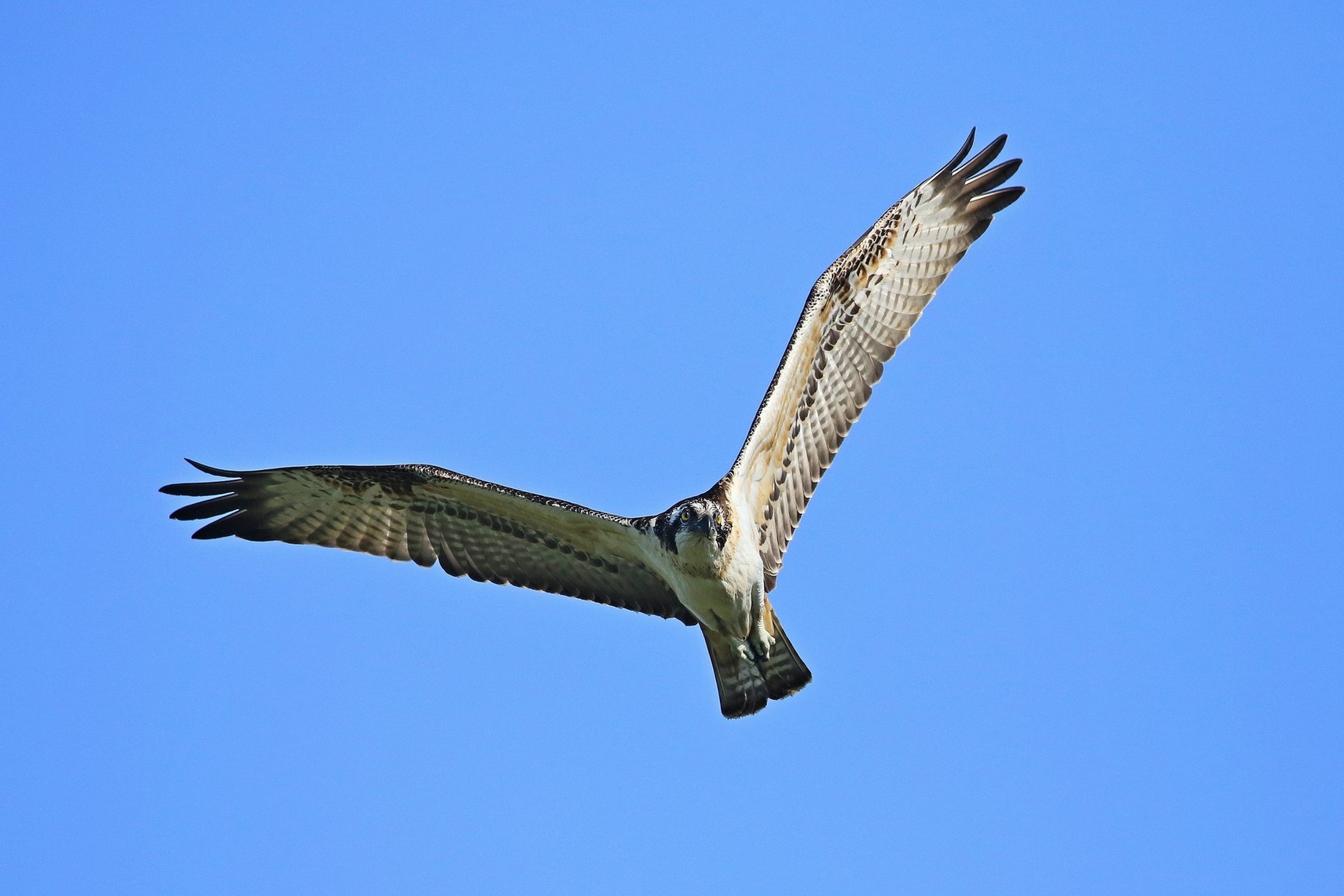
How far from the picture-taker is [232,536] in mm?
10344

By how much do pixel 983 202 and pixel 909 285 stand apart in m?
1.00

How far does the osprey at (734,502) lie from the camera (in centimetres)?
929

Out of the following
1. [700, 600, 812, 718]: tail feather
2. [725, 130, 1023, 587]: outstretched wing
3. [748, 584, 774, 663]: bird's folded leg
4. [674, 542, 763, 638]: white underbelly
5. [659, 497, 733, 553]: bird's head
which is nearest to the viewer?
[659, 497, 733, 553]: bird's head

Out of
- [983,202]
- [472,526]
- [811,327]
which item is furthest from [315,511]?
[983,202]

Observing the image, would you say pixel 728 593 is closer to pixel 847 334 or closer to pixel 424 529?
pixel 847 334

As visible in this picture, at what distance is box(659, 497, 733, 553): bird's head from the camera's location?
8.55 m

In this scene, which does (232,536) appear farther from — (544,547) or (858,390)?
(858,390)

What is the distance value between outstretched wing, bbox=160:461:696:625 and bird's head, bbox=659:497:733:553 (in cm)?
110

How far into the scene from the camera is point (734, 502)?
29.8 feet

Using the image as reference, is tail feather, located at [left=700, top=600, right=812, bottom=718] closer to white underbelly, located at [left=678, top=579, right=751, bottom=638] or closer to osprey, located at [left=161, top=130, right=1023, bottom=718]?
osprey, located at [left=161, top=130, right=1023, bottom=718]

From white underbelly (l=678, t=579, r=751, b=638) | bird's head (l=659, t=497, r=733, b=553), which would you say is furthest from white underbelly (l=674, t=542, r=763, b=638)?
bird's head (l=659, t=497, r=733, b=553)

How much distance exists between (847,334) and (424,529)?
11.7 feet

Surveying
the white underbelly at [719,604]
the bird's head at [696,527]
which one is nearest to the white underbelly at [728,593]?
the white underbelly at [719,604]

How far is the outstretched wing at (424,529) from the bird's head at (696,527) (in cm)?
110
